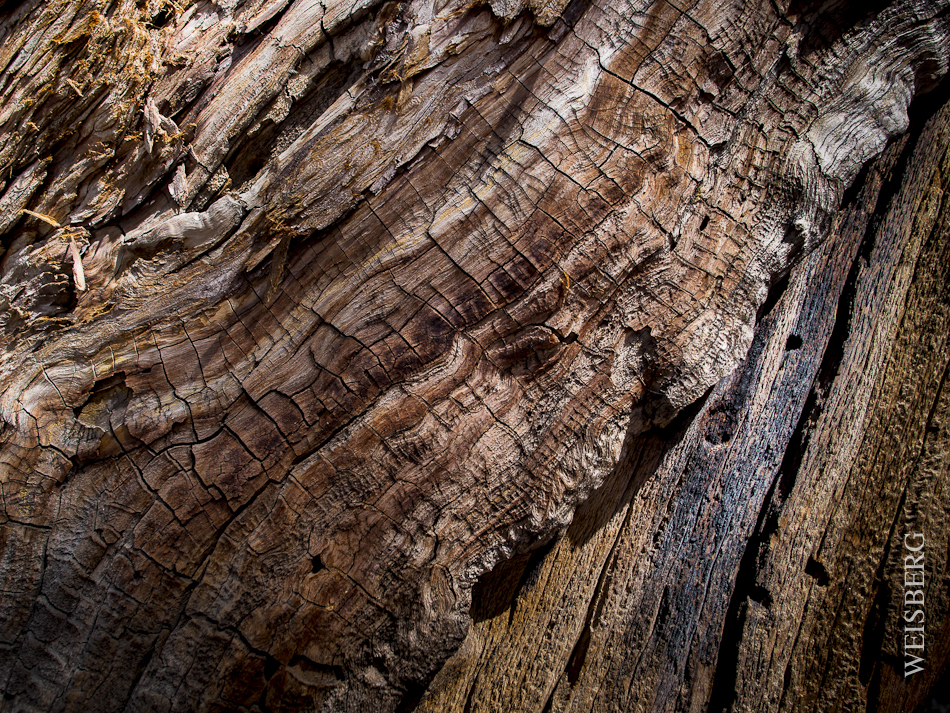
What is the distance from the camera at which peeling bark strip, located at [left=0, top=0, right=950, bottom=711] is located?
4.60ft

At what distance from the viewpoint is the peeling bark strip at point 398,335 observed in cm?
140

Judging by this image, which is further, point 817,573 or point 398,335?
point 817,573

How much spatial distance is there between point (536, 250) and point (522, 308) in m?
0.16

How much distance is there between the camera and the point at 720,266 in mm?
1557

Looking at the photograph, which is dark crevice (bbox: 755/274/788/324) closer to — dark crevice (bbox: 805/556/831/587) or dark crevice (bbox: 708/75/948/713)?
dark crevice (bbox: 708/75/948/713)

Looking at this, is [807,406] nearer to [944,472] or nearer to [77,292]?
[944,472]

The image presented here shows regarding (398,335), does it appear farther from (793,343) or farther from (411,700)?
(793,343)

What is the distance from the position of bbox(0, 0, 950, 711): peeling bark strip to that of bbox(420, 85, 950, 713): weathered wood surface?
0.31m

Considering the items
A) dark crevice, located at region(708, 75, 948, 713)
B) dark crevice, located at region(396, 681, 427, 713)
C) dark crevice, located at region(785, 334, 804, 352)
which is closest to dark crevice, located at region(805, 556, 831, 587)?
dark crevice, located at region(708, 75, 948, 713)

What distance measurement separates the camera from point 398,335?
4.77 feet

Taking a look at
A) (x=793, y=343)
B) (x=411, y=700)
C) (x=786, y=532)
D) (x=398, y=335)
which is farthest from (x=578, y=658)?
(x=793, y=343)

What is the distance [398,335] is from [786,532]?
Result: 1.48 meters

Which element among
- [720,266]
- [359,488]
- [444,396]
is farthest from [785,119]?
[359,488]

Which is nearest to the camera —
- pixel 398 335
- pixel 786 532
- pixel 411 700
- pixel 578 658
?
pixel 398 335
